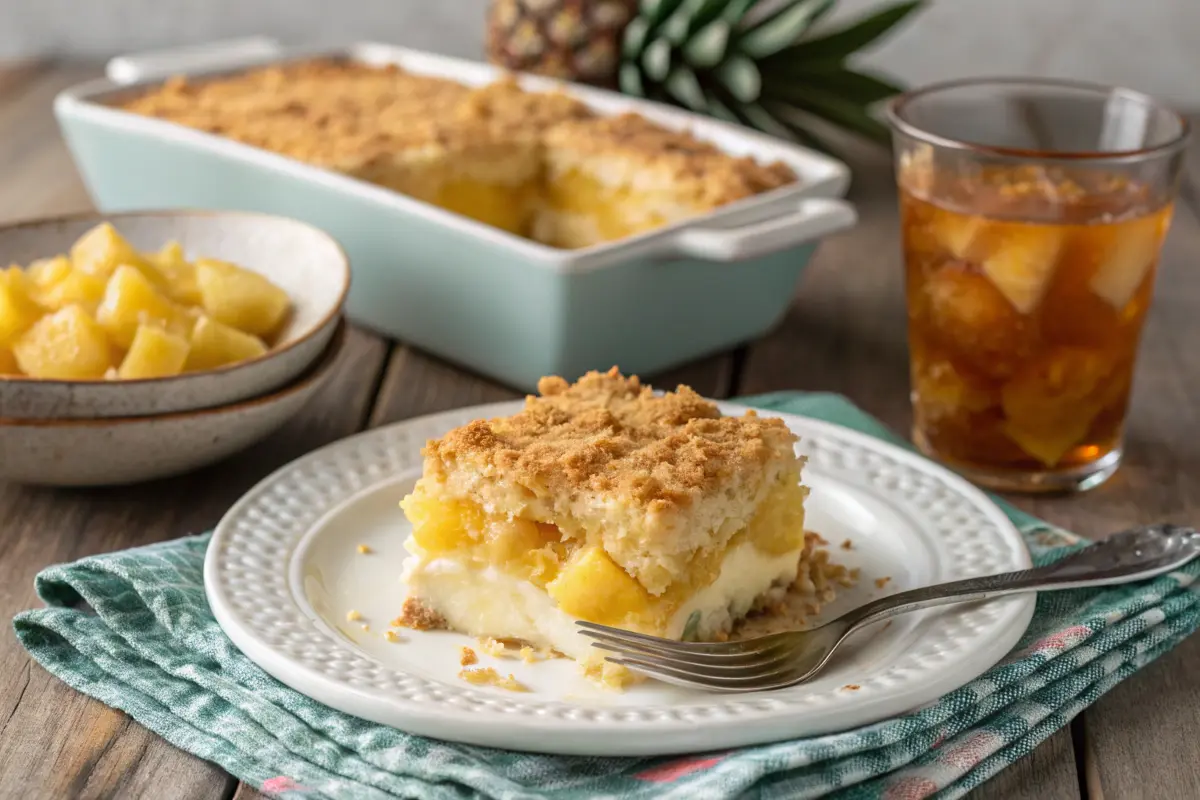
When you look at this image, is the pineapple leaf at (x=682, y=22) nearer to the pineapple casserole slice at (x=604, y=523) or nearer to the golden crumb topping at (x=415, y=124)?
the golden crumb topping at (x=415, y=124)

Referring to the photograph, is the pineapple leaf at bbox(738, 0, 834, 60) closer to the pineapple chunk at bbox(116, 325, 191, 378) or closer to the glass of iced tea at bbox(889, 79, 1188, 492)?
the glass of iced tea at bbox(889, 79, 1188, 492)

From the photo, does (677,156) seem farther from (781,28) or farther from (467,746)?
(467,746)

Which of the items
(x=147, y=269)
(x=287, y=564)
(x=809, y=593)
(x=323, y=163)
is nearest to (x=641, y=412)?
(x=809, y=593)

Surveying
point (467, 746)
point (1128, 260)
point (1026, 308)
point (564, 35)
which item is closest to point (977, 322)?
point (1026, 308)

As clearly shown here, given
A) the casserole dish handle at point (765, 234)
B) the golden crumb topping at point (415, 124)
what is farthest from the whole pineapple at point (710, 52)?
the casserole dish handle at point (765, 234)

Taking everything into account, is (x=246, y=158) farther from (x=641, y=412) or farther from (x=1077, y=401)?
(x=1077, y=401)
